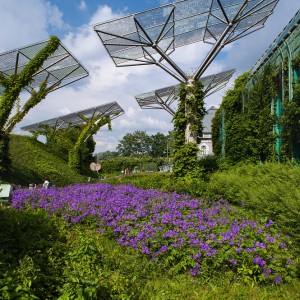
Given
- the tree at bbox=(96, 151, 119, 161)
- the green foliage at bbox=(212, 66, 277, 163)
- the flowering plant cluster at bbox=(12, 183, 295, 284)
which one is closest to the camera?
the flowering plant cluster at bbox=(12, 183, 295, 284)

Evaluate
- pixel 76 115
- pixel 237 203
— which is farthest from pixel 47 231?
pixel 76 115

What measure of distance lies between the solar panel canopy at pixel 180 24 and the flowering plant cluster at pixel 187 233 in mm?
8440

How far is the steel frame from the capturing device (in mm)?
13906

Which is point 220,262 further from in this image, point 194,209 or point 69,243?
point 194,209

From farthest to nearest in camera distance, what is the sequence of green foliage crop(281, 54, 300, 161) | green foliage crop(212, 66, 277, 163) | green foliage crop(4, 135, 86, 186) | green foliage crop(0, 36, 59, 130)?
1. green foliage crop(4, 135, 86, 186)
2. green foliage crop(0, 36, 59, 130)
3. green foliage crop(212, 66, 277, 163)
4. green foliage crop(281, 54, 300, 161)

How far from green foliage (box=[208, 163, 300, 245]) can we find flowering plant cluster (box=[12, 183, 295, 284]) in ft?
0.83

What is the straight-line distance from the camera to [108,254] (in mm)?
5188

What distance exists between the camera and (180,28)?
52.0 feet

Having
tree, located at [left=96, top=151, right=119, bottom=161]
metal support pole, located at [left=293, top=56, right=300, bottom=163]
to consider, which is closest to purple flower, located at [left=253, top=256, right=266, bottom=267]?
metal support pole, located at [left=293, top=56, right=300, bottom=163]

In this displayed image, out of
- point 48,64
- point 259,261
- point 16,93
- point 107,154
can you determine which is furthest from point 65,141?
point 107,154

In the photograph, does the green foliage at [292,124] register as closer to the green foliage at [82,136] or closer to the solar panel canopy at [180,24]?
the solar panel canopy at [180,24]

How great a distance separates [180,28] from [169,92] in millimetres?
18790

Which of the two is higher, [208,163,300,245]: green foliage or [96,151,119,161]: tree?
[96,151,119,161]: tree

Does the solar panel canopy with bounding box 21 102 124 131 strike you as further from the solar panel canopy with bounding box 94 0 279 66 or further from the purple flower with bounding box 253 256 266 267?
the purple flower with bounding box 253 256 266 267
